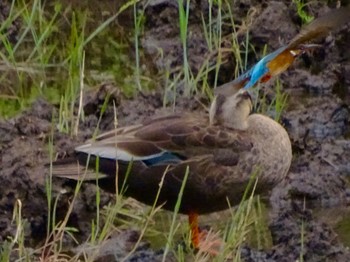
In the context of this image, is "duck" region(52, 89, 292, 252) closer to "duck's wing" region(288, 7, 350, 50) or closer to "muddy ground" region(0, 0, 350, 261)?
"muddy ground" region(0, 0, 350, 261)

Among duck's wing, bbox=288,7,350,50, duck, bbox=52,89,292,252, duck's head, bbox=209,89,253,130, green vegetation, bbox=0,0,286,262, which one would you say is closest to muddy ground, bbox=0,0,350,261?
green vegetation, bbox=0,0,286,262

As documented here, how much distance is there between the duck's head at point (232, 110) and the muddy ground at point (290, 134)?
1.49ft

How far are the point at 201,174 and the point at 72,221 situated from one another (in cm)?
66

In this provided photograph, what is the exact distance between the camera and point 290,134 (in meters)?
7.46

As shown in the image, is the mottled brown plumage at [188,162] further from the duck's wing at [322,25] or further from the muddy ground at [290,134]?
the duck's wing at [322,25]

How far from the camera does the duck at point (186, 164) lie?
6.29m

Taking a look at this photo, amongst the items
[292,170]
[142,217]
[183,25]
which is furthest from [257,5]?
[142,217]

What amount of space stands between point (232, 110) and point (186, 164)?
0.32 m

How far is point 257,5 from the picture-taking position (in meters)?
9.30

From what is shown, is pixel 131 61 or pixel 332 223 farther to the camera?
pixel 131 61

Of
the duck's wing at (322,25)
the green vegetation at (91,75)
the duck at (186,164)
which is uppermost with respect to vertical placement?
the duck's wing at (322,25)

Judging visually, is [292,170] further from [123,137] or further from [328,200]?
[123,137]

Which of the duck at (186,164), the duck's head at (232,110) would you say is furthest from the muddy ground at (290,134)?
the duck's head at (232,110)

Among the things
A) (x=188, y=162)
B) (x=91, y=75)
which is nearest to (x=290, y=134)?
(x=188, y=162)
